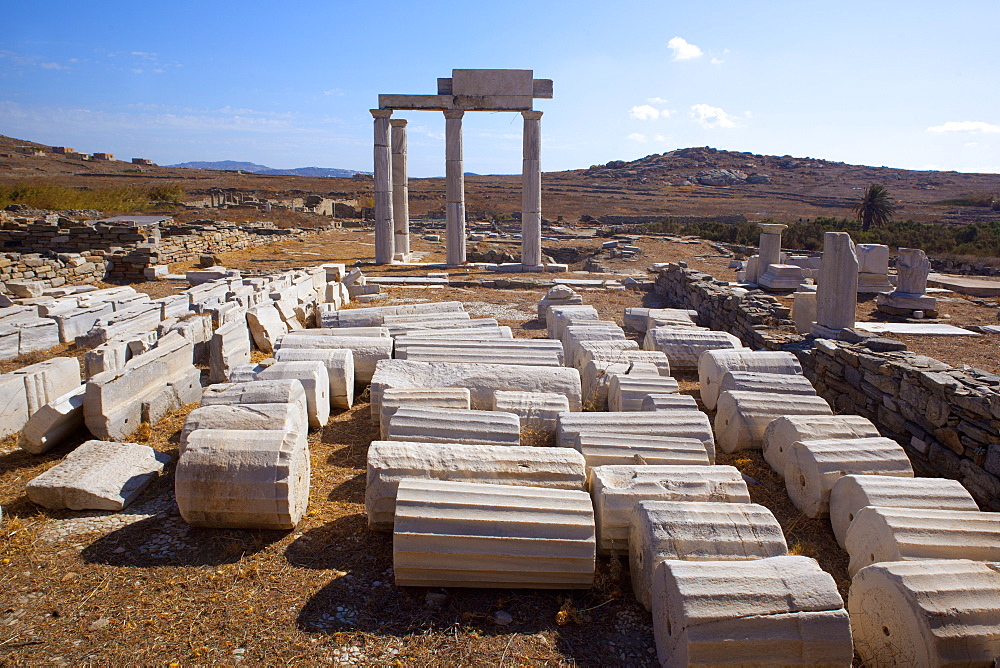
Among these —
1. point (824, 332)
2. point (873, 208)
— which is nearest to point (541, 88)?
point (824, 332)

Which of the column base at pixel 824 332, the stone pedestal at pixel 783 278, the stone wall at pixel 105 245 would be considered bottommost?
the column base at pixel 824 332

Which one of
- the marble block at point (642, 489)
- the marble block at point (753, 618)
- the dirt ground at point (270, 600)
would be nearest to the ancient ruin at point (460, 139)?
the marble block at point (642, 489)

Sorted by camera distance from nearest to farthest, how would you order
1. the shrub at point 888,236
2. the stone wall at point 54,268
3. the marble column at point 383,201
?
the stone wall at point 54,268, the marble column at point 383,201, the shrub at point 888,236

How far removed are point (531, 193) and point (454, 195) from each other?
239cm

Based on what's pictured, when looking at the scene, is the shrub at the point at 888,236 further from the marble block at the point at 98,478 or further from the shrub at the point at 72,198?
the shrub at the point at 72,198

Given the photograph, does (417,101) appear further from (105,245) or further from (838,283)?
(838,283)

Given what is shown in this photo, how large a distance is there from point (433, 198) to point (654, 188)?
3167cm

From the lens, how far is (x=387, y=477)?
173 inches

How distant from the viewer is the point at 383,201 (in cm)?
1945

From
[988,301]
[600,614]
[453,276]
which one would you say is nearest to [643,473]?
[600,614]

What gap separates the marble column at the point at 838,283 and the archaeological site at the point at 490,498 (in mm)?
42

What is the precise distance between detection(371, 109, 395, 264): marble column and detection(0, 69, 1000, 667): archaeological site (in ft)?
33.0

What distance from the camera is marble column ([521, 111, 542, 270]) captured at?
1875 cm

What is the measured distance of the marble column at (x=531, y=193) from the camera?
1875cm
